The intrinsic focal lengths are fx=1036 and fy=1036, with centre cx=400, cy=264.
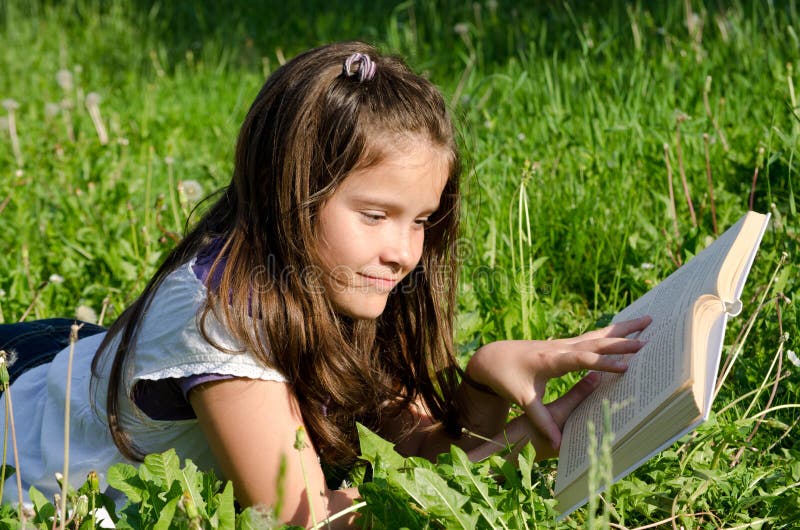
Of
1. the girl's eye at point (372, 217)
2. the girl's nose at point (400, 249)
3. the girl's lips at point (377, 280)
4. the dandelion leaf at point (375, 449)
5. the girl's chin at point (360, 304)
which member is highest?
the girl's eye at point (372, 217)

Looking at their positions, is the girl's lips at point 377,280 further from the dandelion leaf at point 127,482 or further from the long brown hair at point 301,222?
the dandelion leaf at point 127,482

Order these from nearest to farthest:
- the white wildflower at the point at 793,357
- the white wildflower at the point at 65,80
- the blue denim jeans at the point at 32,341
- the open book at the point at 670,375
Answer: the open book at the point at 670,375
the white wildflower at the point at 793,357
the blue denim jeans at the point at 32,341
the white wildflower at the point at 65,80

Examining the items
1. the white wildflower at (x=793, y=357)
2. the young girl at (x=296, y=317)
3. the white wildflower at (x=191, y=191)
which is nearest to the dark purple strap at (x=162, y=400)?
the young girl at (x=296, y=317)

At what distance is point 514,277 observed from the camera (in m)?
2.14

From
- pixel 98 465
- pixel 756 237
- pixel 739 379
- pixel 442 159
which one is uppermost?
pixel 442 159

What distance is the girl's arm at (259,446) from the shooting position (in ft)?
5.18

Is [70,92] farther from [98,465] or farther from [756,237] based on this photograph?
[756,237]

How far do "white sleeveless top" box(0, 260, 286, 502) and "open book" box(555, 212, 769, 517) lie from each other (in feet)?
1.66

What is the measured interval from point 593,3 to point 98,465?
10.9 ft

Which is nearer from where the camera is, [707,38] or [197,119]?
[707,38]

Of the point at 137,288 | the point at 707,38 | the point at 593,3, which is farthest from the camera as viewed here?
the point at 593,3

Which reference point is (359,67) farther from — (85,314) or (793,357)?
(85,314)

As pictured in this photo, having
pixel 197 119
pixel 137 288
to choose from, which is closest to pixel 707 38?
pixel 197 119

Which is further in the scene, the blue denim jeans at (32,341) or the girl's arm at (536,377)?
the blue denim jeans at (32,341)
